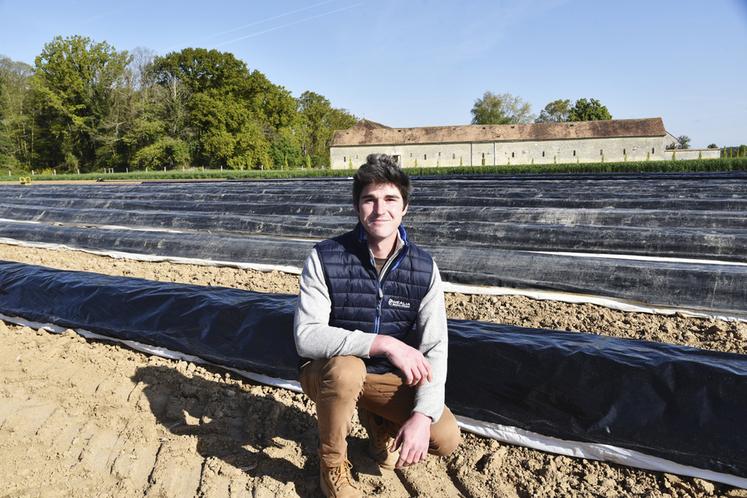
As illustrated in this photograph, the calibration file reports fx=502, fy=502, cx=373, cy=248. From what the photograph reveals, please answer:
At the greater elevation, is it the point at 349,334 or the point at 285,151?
the point at 285,151

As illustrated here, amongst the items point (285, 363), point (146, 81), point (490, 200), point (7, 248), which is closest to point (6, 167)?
point (146, 81)

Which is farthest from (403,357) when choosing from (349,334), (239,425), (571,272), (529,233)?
(529,233)

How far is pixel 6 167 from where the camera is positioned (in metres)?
44.2

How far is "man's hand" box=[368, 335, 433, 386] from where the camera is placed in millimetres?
1763

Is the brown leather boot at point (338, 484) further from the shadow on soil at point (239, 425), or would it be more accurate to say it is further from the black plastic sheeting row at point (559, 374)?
the black plastic sheeting row at point (559, 374)

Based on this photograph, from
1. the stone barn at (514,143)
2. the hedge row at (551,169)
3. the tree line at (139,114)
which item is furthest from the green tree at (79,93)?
the stone barn at (514,143)

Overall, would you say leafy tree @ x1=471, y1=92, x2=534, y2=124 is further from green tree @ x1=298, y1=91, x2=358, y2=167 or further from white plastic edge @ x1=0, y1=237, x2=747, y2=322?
white plastic edge @ x1=0, y1=237, x2=747, y2=322

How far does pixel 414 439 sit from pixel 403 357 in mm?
277

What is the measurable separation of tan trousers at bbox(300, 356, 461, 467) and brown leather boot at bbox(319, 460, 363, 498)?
37mm

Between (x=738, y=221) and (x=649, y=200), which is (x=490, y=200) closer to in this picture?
(x=649, y=200)

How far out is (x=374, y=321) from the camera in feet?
6.33

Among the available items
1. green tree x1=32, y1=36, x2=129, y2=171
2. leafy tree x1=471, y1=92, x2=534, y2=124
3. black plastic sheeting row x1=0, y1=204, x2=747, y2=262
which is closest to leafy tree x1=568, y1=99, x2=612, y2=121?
leafy tree x1=471, y1=92, x2=534, y2=124

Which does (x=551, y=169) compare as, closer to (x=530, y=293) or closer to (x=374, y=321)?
(x=530, y=293)

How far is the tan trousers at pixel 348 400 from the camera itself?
1754 mm
